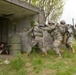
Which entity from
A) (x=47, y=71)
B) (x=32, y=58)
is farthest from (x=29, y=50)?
(x=47, y=71)

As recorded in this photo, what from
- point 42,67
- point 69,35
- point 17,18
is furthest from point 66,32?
point 42,67

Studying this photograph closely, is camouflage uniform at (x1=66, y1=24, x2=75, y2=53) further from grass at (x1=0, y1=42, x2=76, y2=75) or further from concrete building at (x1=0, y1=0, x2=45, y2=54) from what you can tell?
concrete building at (x1=0, y1=0, x2=45, y2=54)

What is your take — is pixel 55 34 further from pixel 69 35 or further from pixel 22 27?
pixel 22 27

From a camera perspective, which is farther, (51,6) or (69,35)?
(51,6)

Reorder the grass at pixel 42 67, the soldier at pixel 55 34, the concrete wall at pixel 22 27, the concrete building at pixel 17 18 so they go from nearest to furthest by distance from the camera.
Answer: the grass at pixel 42 67
the soldier at pixel 55 34
the concrete building at pixel 17 18
the concrete wall at pixel 22 27

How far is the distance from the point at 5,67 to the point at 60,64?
1.87 m

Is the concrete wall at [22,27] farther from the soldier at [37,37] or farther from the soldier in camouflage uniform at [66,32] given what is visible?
the soldier in camouflage uniform at [66,32]

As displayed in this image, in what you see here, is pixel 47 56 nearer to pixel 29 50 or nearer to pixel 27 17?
pixel 29 50

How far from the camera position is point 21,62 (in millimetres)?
8305

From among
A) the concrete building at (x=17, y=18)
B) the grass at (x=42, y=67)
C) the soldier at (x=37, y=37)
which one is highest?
the concrete building at (x=17, y=18)

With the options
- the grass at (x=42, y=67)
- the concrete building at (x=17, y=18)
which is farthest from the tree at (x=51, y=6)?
the grass at (x=42, y=67)

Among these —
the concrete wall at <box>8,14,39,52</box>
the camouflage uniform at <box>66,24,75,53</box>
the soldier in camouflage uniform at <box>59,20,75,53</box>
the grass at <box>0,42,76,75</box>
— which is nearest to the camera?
the grass at <box>0,42,76,75</box>

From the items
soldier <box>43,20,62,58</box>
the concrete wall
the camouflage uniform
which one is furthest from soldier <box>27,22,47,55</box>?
the camouflage uniform

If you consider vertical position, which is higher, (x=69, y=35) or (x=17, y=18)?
(x=17, y=18)
